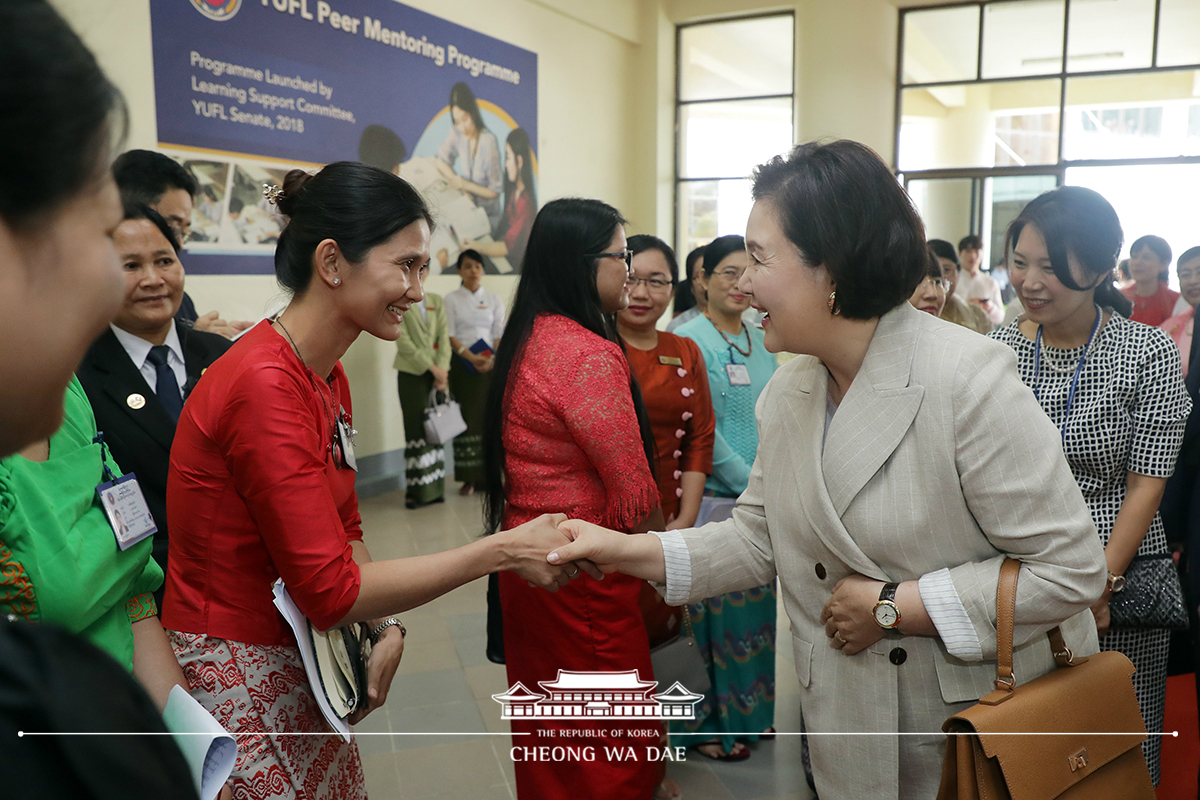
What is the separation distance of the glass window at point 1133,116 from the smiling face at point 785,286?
9.54m

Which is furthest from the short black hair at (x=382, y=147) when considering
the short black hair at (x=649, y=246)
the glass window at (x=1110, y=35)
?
the glass window at (x=1110, y=35)

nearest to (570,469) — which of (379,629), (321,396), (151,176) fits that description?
(379,629)

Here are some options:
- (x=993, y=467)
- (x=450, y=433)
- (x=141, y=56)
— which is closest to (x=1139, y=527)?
(x=993, y=467)

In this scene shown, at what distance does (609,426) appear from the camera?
2115 millimetres

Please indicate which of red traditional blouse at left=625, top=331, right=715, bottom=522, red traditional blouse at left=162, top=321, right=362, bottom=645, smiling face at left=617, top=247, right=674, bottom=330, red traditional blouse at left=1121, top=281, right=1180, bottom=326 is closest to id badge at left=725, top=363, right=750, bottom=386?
red traditional blouse at left=625, top=331, right=715, bottom=522

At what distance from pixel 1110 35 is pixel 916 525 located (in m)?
10.1

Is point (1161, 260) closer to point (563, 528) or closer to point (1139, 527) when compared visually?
point (1139, 527)

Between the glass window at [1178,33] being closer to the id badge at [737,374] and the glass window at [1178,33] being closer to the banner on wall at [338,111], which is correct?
the banner on wall at [338,111]

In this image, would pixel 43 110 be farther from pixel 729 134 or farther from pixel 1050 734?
pixel 729 134

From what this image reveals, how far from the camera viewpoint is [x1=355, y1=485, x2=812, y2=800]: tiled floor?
2697 millimetres

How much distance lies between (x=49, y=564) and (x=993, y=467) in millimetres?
1303

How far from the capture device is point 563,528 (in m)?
1.78

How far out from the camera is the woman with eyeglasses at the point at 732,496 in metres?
2.96

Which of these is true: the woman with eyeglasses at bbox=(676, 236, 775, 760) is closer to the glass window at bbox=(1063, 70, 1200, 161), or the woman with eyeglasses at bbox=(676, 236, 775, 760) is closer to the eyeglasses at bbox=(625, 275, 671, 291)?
the eyeglasses at bbox=(625, 275, 671, 291)
